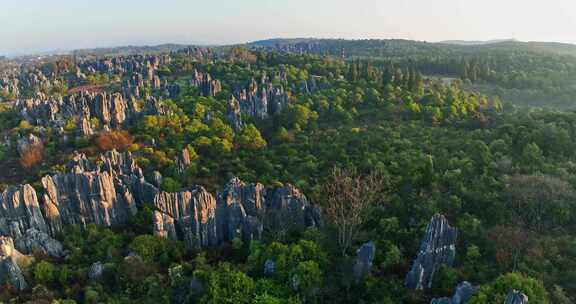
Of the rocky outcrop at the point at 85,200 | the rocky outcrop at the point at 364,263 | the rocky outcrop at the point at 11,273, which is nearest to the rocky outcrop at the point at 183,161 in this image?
the rocky outcrop at the point at 85,200

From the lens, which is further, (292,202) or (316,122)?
(316,122)

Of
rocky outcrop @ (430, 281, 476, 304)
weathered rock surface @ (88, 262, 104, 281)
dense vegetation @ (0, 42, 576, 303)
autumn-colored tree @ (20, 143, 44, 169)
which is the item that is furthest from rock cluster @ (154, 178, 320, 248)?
autumn-colored tree @ (20, 143, 44, 169)

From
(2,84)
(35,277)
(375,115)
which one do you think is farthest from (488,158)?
(2,84)

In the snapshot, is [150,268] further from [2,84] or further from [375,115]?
[2,84]

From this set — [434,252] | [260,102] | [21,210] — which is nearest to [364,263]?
[434,252]

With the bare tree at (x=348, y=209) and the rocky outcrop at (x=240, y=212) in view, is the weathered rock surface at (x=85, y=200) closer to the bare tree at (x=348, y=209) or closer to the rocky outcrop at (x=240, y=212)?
the rocky outcrop at (x=240, y=212)
